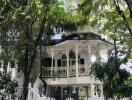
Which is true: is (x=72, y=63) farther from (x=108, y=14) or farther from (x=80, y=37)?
(x=108, y=14)

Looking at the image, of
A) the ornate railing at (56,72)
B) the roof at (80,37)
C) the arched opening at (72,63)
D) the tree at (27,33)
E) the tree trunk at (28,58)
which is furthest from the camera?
the arched opening at (72,63)

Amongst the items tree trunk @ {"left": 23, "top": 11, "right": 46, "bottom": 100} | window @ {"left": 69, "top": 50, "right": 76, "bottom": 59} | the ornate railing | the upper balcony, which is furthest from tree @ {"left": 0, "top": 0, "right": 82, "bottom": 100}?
window @ {"left": 69, "top": 50, "right": 76, "bottom": 59}

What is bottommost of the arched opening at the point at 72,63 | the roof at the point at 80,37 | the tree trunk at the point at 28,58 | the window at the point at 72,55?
the tree trunk at the point at 28,58

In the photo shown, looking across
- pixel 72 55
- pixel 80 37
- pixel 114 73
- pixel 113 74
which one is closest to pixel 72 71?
pixel 72 55

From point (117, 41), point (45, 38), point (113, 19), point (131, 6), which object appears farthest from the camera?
point (117, 41)

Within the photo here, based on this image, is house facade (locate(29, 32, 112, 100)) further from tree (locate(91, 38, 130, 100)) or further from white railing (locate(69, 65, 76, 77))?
tree (locate(91, 38, 130, 100))

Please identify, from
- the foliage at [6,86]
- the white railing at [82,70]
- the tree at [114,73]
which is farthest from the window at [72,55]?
the foliage at [6,86]

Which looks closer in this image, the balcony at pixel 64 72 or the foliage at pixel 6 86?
the foliage at pixel 6 86

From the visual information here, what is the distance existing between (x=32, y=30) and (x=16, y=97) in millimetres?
3876

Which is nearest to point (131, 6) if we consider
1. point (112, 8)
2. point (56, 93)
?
point (112, 8)

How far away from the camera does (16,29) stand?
17.2 metres

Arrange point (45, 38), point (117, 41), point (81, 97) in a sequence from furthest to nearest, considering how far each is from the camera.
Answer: point (81, 97)
point (117, 41)
point (45, 38)

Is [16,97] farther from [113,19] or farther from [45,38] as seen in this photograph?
[113,19]

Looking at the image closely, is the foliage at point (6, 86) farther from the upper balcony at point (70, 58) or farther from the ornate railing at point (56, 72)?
the ornate railing at point (56, 72)
